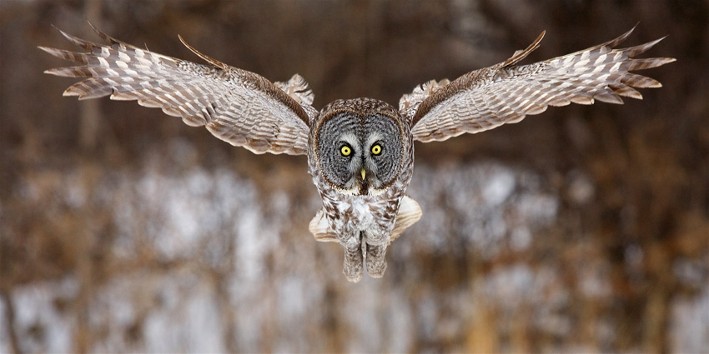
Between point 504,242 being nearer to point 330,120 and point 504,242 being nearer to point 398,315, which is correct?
point 398,315

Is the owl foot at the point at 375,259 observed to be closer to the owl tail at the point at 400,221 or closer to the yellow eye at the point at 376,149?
the owl tail at the point at 400,221

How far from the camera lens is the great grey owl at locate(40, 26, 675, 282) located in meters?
1.82

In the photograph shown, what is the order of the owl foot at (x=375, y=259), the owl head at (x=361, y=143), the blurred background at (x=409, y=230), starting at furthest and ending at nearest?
the blurred background at (x=409, y=230)
the owl foot at (x=375, y=259)
the owl head at (x=361, y=143)

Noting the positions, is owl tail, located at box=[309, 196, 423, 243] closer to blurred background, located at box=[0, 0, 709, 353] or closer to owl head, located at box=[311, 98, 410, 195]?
owl head, located at box=[311, 98, 410, 195]

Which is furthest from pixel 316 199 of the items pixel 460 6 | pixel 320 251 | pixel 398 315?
pixel 460 6

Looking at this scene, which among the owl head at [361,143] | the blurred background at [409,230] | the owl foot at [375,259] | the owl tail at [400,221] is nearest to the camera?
the owl head at [361,143]

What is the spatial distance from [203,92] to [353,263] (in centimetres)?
52

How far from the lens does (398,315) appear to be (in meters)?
4.67

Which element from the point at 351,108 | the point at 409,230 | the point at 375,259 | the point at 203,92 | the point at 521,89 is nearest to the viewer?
the point at 351,108

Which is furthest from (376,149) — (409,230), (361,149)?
(409,230)

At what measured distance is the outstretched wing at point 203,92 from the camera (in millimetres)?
1851

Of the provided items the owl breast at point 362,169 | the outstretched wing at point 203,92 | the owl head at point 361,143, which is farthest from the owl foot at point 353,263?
the outstretched wing at point 203,92

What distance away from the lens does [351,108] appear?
1810mm

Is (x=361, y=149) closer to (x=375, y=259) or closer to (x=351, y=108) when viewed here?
(x=351, y=108)
